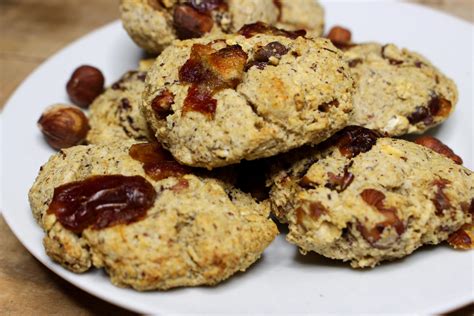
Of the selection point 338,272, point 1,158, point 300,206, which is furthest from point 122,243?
point 1,158

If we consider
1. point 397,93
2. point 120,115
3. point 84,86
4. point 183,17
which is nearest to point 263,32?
point 183,17

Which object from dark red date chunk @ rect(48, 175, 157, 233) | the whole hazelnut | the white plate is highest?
dark red date chunk @ rect(48, 175, 157, 233)

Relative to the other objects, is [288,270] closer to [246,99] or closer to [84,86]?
[246,99]

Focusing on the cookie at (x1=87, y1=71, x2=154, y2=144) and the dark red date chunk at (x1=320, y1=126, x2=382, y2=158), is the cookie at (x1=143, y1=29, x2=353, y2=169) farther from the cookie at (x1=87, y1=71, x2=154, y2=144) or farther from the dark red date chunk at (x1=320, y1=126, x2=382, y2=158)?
the cookie at (x1=87, y1=71, x2=154, y2=144)

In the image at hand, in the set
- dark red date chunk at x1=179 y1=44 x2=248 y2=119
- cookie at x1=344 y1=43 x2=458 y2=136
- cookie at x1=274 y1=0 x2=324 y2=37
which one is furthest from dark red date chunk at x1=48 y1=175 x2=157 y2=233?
cookie at x1=274 y1=0 x2=324 y2=37

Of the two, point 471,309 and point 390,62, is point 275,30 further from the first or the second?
point 471,309

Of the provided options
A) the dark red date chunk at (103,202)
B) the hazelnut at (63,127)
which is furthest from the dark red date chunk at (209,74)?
the hazelnut at (63,127)
